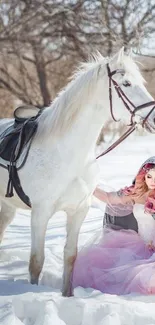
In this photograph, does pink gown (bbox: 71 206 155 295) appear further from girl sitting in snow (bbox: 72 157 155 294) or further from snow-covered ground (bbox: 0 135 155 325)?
snow-covered ground (bbox: 0 135 155 325)

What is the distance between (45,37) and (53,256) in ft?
21.6

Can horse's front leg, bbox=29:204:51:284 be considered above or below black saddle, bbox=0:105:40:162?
below

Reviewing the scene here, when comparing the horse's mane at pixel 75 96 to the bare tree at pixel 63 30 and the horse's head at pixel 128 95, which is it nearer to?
the horse's head at pixel 128 95

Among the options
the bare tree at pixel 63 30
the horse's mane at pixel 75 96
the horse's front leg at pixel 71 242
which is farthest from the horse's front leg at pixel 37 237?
the bare tree at pixel 63 30

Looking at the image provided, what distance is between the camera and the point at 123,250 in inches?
112

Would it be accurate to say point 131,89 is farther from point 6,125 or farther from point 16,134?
point 6,125

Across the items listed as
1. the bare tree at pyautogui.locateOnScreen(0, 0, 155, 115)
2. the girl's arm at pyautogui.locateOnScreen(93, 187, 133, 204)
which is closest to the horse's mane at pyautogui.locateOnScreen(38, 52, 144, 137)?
the girl's arm at pyautogui.locateOnScreen(93, 187, 133, 204)

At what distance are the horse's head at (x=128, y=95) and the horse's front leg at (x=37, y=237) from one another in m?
0.61

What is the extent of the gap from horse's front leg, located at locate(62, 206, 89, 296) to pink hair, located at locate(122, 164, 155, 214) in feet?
1.54

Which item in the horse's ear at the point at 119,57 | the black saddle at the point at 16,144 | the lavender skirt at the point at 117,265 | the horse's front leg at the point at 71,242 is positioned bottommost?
the lavender skirt at the point at 117,265

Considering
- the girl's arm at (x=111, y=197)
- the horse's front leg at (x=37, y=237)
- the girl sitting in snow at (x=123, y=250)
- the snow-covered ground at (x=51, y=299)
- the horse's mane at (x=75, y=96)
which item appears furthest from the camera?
the girl's arm at (x=111, y=197)

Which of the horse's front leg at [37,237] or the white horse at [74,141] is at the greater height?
the white horse at [74,141]

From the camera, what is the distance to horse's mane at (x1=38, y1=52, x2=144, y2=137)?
2.29m

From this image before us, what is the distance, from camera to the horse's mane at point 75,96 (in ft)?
7.53
